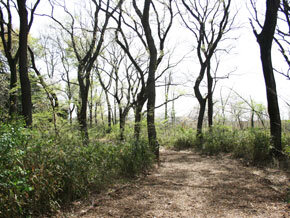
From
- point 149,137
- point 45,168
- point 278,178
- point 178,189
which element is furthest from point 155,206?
point 149,137

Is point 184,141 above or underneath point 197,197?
above

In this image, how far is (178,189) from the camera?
13.0ft

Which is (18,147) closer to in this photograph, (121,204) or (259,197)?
(121,204)

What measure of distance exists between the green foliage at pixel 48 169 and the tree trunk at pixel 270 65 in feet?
13.3

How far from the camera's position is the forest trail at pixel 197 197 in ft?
9.47

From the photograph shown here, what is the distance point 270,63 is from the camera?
5.79 metres

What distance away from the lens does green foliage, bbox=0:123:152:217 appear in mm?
2215

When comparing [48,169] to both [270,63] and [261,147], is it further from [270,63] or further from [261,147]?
[270,63]

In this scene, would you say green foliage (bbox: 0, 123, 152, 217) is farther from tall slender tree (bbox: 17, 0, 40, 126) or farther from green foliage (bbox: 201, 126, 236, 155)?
green foliage (bbox: 201, 126, 236, 155)

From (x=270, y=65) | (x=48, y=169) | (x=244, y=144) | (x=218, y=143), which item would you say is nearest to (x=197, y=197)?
(x=48, y=169)

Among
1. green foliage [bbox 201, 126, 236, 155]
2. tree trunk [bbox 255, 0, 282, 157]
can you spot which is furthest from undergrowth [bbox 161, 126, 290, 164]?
tree trunk [bbox 255, 0, 282, 157]

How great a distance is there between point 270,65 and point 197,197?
4.60 metres

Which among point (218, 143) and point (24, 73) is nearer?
point (24, 73)

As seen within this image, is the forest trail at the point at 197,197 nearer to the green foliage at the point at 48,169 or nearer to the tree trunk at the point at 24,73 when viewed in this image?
the green foliage at the point at 48,169
